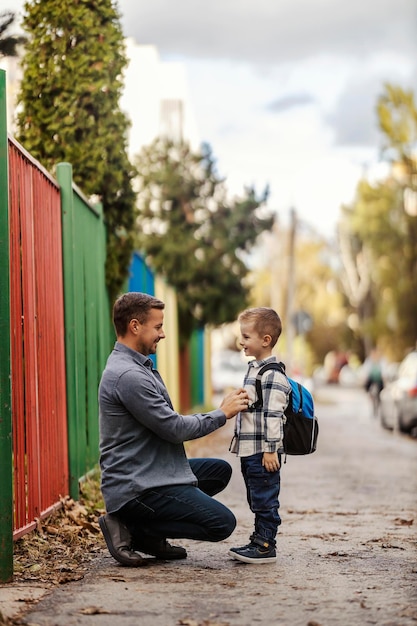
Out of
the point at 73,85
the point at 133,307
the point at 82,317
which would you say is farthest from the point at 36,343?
the point at 73,85

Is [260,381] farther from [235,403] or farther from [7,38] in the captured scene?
[7,38]

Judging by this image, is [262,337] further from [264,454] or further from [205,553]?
[205,553]

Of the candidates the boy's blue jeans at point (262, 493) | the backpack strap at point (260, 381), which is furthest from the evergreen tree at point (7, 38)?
the boy's blue jeans at point (262, 493)

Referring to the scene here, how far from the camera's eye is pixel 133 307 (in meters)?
6.11

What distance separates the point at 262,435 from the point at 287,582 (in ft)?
2.69

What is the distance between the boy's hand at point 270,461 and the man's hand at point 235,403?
0.91 feet

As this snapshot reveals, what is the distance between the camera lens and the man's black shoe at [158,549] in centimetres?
625

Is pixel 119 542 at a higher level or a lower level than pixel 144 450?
lower

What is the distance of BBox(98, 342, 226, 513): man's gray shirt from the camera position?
595cm

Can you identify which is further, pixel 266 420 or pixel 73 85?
pixel 73 85

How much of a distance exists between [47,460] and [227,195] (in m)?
18.9

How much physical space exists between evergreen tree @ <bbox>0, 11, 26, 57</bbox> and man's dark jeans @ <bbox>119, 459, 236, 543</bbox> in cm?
483

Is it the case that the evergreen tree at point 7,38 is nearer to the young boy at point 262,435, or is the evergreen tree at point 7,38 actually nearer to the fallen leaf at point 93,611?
the young boy at point 262,435

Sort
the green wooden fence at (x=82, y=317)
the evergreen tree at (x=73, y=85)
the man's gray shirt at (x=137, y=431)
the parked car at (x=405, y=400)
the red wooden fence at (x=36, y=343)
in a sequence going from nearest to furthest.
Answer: the man's gray shirt at (x=137, y=431), the red wooden fence at (x=36, y=343), the green wooden fence at (x=82, y=317), the evergreen tree at (x=73, y=85), the parked car at (x=405, y=400)
